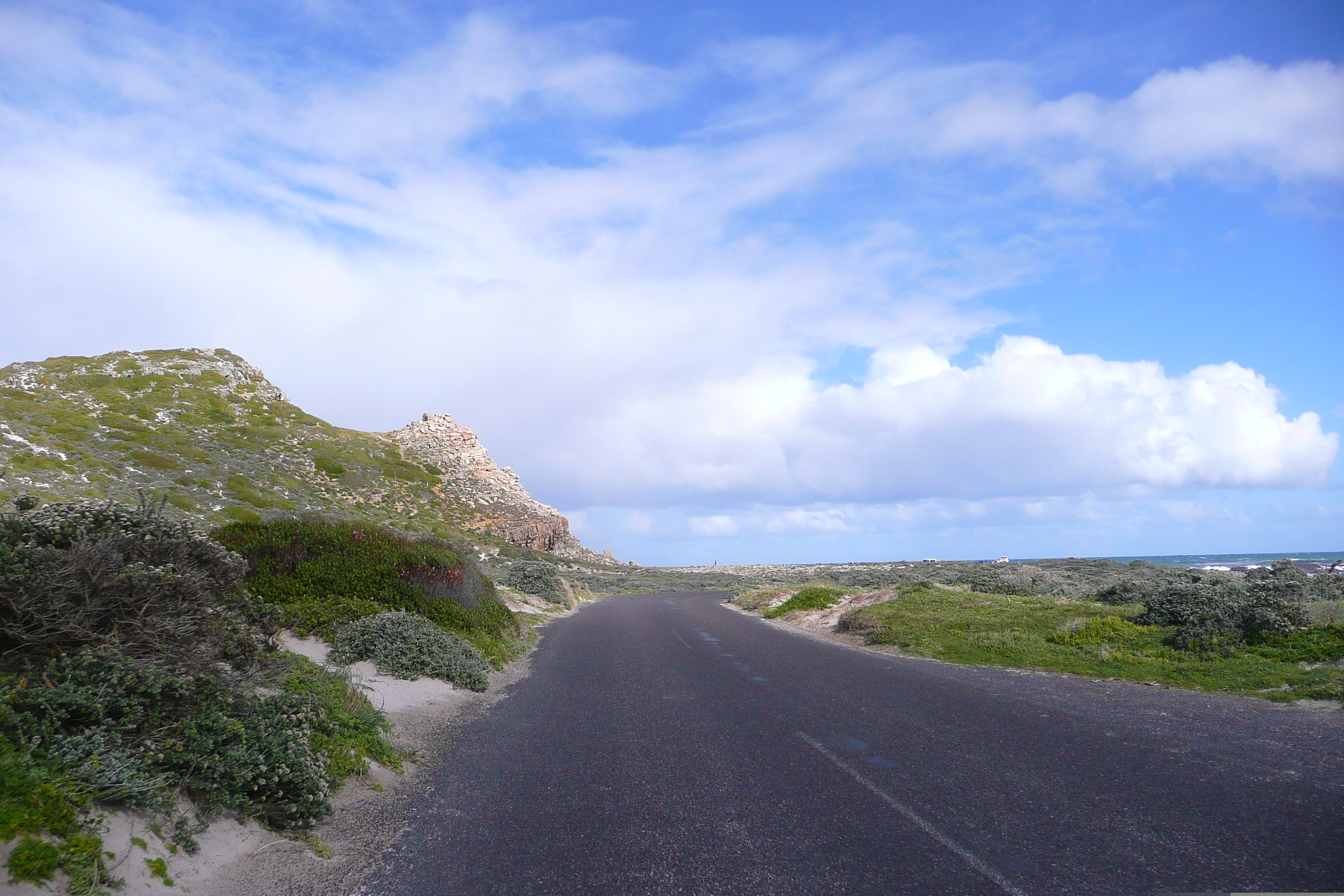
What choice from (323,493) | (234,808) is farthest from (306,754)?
(323,493)

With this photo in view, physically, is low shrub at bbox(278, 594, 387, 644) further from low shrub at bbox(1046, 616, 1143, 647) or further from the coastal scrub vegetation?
low shrub at bbox(1046, 616, 1143, 647)

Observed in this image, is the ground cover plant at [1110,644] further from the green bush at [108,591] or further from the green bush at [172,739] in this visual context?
the green bush at [108,591]

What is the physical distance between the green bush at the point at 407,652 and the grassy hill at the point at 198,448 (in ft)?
62.1

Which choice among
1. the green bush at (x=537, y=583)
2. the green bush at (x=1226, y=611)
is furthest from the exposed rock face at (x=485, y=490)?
the green bush at (x=1226, y=611)

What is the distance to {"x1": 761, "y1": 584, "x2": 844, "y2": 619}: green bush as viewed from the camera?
95.6 ft

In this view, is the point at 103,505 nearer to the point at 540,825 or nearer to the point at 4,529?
the point at 4,529

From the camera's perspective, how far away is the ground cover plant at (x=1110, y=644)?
11.1 m

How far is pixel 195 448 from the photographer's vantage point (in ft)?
196

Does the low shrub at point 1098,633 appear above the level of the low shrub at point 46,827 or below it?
below

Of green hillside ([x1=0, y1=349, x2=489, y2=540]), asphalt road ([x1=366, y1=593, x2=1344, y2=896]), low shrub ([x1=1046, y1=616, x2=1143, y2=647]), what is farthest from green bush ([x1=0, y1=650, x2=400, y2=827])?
green hillside ([x1=0, y1=349, x2=489, y2=540])

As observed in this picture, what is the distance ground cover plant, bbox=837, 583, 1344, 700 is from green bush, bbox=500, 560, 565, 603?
17.0 meters

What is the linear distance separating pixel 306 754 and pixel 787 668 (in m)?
10.0

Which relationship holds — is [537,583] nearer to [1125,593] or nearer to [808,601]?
[808,601]

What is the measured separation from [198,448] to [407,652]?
5969 centimetres
